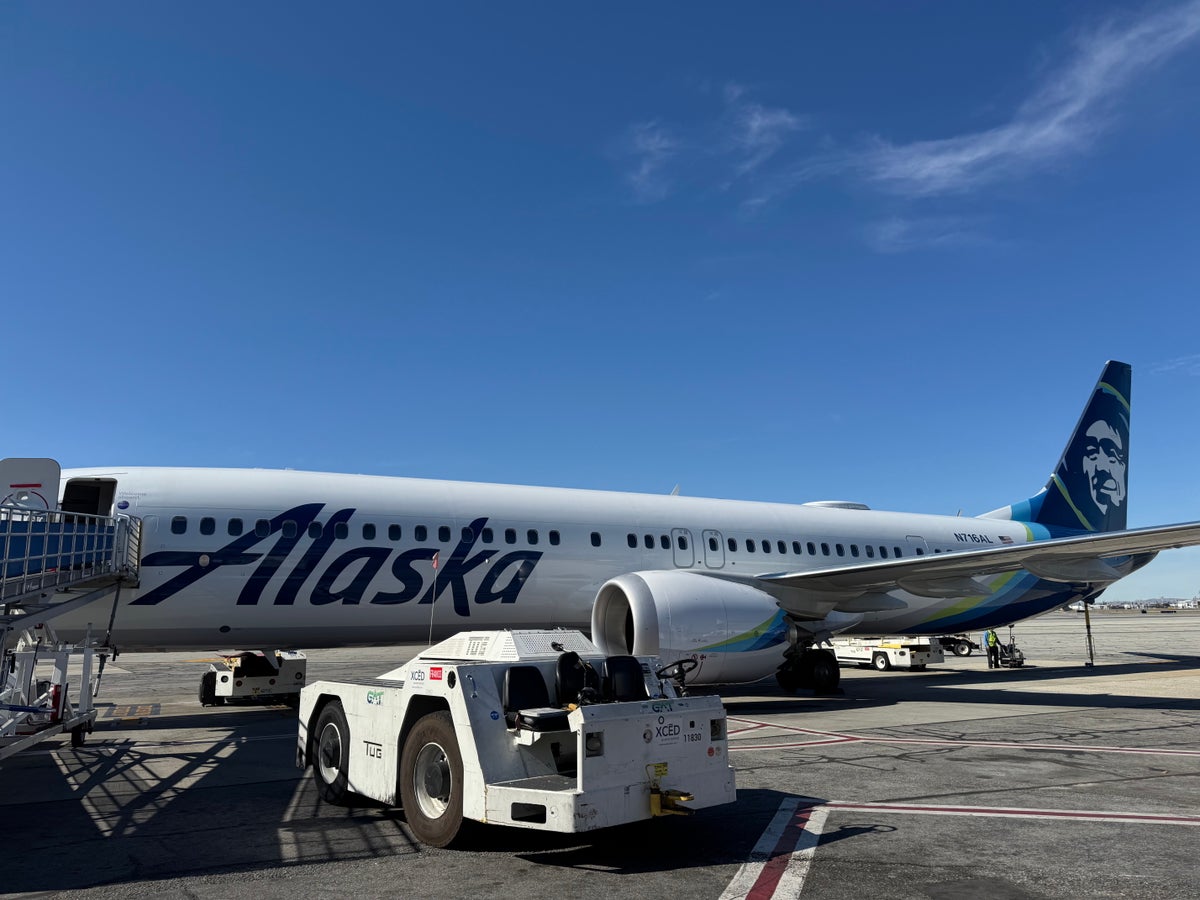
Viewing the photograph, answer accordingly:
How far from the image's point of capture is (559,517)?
1700 cm

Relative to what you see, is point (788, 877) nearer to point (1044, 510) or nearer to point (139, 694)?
point (139, 694)

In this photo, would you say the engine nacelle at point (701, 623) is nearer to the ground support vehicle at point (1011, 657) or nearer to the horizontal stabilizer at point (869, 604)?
the horizontal stabilizer at point (869, 604)

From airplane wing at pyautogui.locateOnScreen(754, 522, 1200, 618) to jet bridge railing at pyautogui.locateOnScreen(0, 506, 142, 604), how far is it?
11.5 metres

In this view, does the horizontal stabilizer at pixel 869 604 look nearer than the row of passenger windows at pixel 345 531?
No

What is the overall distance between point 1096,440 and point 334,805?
997 inches

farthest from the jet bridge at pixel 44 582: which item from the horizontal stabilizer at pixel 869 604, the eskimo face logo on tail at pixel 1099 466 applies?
the eskimo face logo on tail at pixel 1099 466

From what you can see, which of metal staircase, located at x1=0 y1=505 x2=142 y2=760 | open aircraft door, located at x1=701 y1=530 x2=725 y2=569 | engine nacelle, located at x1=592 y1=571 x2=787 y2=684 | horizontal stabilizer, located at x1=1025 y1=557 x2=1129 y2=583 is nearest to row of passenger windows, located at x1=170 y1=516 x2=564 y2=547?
metal staircase, located at x1=0 y1=505 x2=142 y2=760

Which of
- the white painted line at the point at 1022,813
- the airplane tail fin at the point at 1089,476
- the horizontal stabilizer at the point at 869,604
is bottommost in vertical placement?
the white painted line at the point at 1022,813

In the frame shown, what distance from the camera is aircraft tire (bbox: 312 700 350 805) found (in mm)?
7863

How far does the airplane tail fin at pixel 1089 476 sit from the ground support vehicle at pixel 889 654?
4.73 metres

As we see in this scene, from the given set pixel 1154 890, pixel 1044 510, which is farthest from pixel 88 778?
pixel 1044 510

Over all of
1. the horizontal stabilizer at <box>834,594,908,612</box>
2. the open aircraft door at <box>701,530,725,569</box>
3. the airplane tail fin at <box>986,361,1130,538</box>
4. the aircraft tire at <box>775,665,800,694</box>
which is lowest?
the aircraft tire at <box>775,665,800,694</box>

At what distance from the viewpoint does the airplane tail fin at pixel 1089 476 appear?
1016 inches

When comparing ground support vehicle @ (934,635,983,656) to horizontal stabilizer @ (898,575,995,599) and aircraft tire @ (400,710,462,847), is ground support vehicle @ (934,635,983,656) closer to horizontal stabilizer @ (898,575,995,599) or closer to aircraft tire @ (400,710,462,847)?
horizontal stabilizer @ (898,575,995,599)
